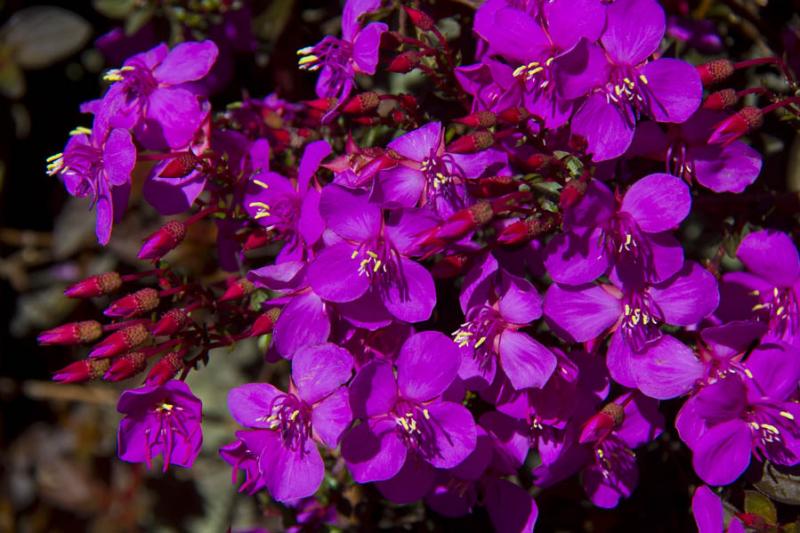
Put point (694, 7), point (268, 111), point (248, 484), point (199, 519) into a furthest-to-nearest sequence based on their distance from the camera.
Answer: point (199, 519) < point (694, 7) < point (268, 111) < point (248, 484)

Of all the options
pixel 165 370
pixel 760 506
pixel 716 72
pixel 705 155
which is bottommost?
pixel 760 506

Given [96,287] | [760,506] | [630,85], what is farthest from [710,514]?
[96,287]

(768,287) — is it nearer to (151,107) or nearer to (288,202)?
(288,202)

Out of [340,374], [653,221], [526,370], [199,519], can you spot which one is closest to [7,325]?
[199,519]

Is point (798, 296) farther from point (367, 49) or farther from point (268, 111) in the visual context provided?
point (268, 111)

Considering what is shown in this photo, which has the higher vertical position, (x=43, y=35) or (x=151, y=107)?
(x=151, y=107)

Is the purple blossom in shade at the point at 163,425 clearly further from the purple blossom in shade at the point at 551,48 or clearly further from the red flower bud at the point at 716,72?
the red flower bud at the point at 716,72

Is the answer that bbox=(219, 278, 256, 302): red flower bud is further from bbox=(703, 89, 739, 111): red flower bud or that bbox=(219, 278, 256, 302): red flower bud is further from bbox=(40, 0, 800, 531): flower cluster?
bbox=(703, 89, 739, 111): red flower bud
